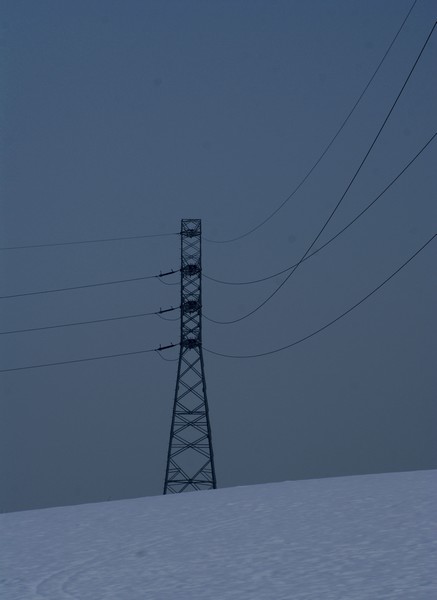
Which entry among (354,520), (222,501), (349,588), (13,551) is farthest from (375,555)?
(222,501)

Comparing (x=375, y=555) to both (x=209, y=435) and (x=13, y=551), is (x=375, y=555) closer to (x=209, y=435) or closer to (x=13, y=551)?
(x=13, y=551)

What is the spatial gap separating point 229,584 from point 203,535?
1.29m

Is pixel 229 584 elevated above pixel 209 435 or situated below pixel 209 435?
below

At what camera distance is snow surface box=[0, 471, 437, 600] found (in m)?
3.49

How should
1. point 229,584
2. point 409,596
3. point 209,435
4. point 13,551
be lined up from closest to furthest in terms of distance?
point 409,596, point 229,584, point 13,551, point 209,435

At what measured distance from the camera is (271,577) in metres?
3.65

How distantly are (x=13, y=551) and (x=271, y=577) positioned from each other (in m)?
1.67

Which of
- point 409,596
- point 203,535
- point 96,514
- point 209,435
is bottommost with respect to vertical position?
point 409,596

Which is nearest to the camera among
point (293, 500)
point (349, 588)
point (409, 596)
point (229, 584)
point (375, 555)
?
point (409, 596)

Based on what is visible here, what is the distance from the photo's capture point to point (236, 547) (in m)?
4.40

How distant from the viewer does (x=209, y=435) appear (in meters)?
17.5

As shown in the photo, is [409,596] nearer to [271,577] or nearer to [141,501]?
[271,577]

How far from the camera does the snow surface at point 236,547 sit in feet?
11.5

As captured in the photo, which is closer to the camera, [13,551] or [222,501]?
[13,551]
